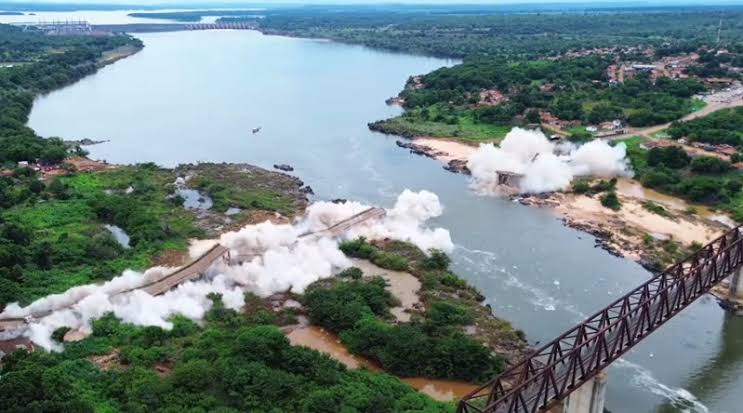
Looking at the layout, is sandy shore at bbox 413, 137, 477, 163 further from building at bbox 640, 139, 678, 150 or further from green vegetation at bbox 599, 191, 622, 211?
green vegetation at bbox 599, 191, 622, 211

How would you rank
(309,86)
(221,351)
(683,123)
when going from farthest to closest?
(309,86) → (683,123) → (221,351)

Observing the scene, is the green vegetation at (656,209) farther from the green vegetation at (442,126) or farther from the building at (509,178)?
the green vegetation at (442,126)

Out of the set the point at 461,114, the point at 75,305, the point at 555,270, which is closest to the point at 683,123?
the point at 461,114

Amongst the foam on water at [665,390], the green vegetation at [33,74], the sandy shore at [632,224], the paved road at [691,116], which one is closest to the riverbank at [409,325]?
the foam on water at [665,390]

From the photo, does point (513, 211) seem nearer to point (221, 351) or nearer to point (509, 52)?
point (221, 351)

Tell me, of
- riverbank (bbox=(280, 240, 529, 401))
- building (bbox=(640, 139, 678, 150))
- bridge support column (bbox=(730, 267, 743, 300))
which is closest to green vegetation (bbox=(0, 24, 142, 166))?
riverbank (bbox=(280, 240, 529, 401))
